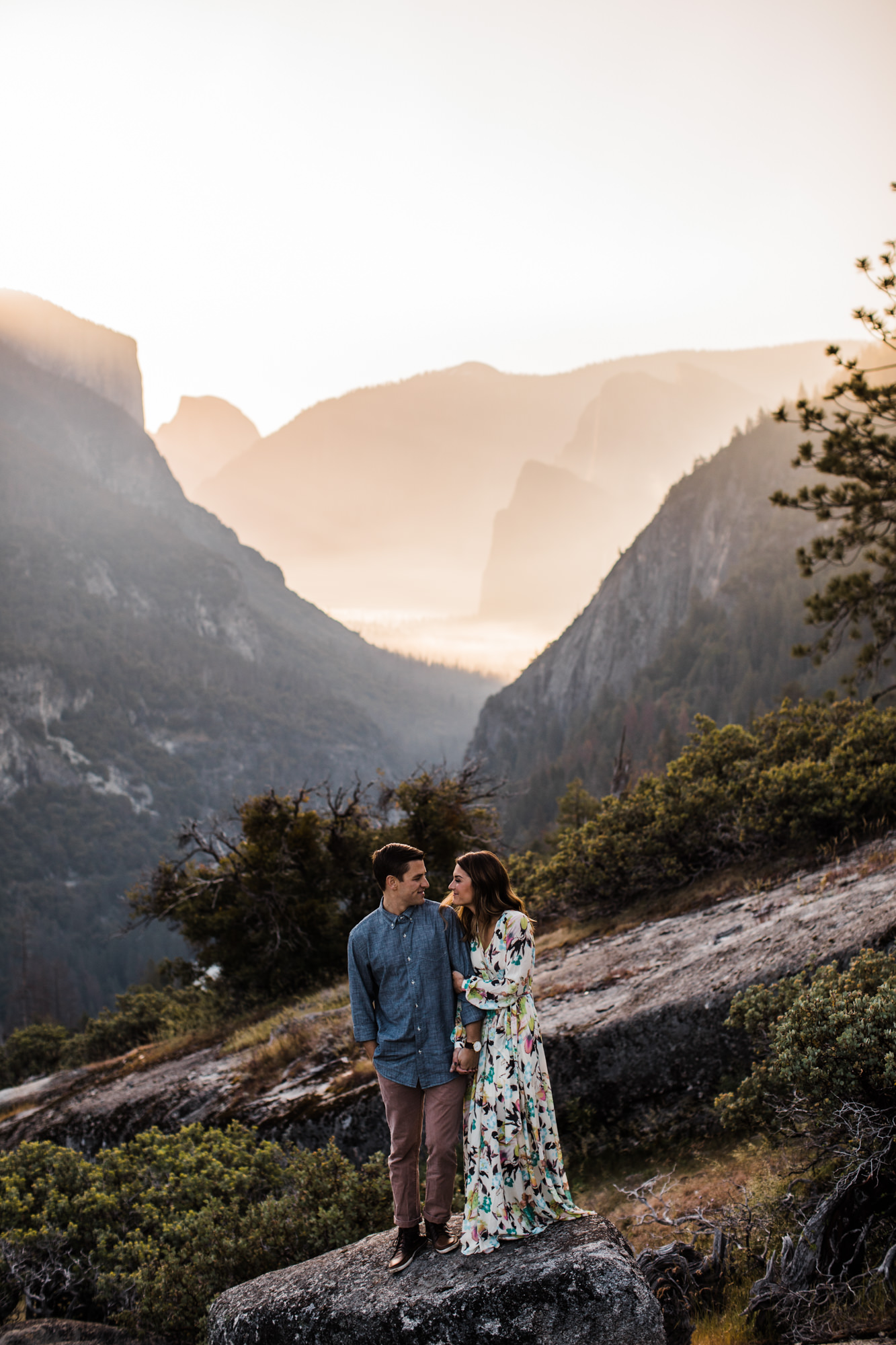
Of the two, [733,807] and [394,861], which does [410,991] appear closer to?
[394,861]

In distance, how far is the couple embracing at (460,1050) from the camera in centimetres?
470

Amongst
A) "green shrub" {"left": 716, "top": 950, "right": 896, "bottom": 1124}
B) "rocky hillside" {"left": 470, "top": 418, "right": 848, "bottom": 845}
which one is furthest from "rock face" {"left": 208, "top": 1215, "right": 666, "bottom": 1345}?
"rocky hillside" {"left": 470, "top": 418, "right": 848, "bottom": 845}

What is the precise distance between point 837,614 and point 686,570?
134151 millimetres

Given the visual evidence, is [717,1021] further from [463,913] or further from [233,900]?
[233,900]

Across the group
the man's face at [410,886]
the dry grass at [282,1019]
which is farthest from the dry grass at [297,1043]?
the man's face at [410,886]

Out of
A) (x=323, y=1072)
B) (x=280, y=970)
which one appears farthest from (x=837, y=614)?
(x=280, y=970)

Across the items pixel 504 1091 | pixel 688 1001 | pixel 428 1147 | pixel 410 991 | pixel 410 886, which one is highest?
pixel 410 886

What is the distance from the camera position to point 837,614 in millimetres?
13633

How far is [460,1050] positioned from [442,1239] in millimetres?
1137

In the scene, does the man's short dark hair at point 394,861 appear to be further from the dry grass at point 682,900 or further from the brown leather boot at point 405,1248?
the dry grass at point 682,900

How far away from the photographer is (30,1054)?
129ft

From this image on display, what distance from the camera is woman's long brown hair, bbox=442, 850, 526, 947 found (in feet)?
16.4

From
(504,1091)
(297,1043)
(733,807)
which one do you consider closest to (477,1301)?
(504,1091)

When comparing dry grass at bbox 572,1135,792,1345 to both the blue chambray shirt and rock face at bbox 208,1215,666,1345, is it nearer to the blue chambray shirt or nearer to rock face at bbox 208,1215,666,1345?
rock face at bbox 208,1215,666,1345
